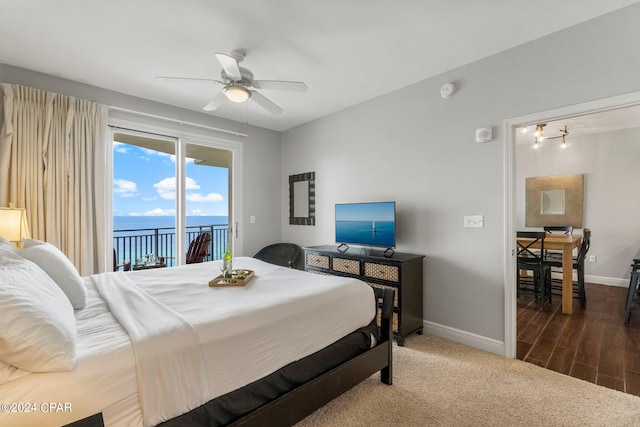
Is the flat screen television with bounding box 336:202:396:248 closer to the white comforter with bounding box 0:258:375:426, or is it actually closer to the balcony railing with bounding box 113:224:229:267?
the white comforter with bounding box 0:258:375:426

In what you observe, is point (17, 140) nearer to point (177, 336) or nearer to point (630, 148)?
point (177, 336)

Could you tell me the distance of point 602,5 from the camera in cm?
201

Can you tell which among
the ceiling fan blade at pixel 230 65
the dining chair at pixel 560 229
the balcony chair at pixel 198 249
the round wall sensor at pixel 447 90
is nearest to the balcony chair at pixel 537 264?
the dining chair at pixel 560 229

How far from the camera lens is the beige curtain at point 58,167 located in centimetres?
267

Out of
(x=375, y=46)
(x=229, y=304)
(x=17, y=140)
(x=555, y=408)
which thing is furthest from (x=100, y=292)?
(x=555, y=408)

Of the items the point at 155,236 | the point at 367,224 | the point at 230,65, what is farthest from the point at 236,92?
the point at 155,236

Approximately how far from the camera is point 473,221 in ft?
9.17

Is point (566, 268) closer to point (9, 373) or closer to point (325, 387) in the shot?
point (325, 387)

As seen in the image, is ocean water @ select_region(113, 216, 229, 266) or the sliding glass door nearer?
the sliding glass door

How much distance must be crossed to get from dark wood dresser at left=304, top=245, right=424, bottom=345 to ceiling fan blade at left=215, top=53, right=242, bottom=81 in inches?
81.3

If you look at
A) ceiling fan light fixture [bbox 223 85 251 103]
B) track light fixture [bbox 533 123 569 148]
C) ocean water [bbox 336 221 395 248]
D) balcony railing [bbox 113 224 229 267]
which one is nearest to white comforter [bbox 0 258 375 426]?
ocean water [bbox 336 221 395 248]

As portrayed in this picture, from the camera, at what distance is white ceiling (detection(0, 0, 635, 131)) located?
2.01m

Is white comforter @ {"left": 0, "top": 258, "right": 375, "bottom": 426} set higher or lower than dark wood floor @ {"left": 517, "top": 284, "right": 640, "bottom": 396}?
higher

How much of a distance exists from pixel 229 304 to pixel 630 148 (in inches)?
253
